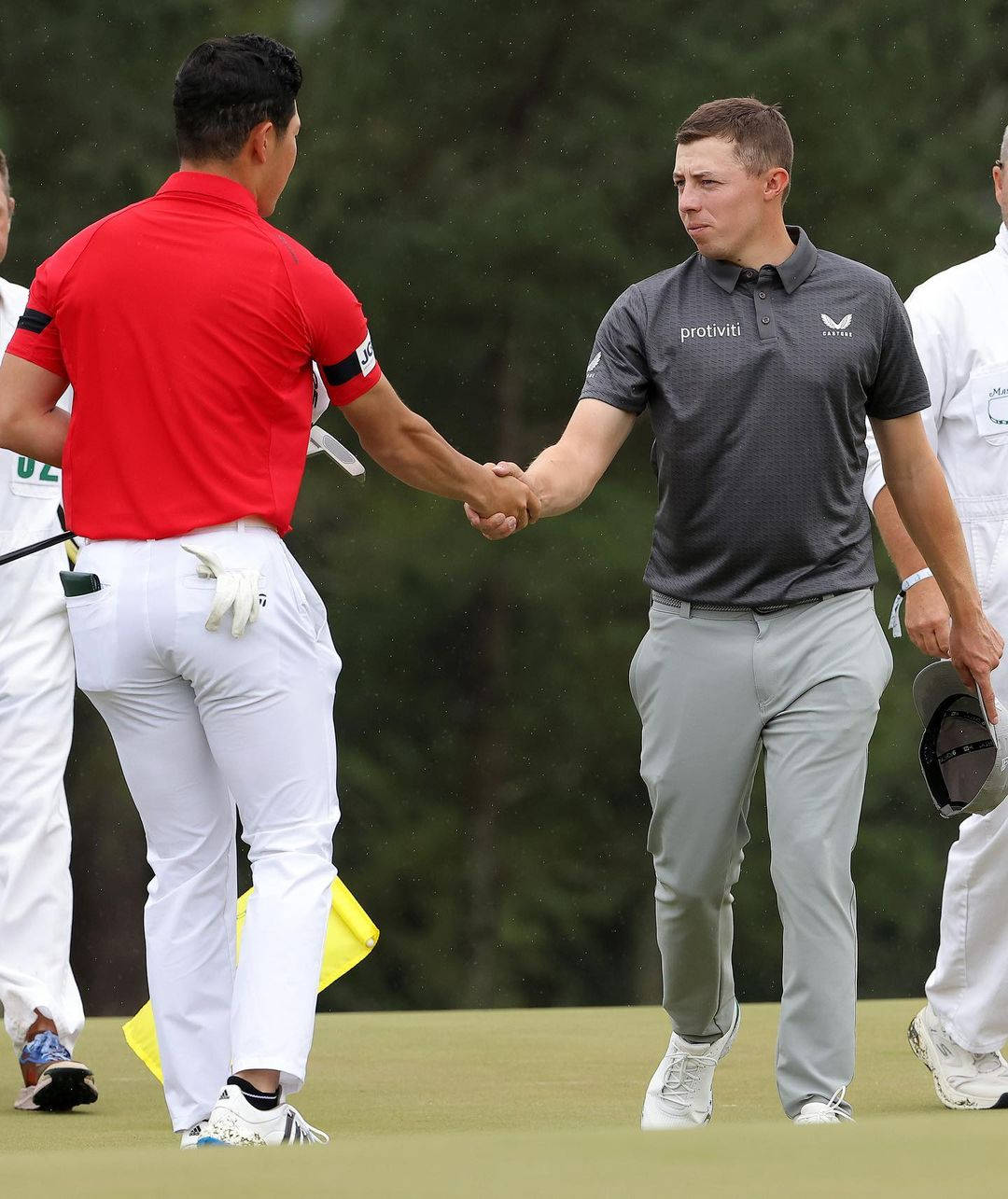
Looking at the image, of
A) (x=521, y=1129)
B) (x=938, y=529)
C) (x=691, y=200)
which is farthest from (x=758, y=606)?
(x=521, y=1129)

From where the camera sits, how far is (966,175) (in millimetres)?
15156

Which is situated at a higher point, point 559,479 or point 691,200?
point 691,200

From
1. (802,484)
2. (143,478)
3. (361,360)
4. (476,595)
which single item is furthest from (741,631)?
(476,595)

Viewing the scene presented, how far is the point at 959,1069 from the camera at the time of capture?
16.8 ft

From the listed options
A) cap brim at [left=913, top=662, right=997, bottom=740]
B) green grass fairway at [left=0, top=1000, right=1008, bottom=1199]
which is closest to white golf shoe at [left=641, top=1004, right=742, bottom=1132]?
green grass fairway at [left=0, top=1000, right=1008, bottom=1199]

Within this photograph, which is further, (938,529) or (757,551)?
(938,529)

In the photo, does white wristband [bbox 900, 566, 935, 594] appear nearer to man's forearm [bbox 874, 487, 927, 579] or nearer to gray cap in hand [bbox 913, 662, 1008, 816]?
man's forearm [bbox 874, 487, 927, 579]

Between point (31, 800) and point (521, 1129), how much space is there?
1344 millimetres

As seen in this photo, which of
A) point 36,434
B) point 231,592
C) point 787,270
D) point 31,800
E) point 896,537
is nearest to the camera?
point 231,592

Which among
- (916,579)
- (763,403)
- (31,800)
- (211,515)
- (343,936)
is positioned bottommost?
(343,936)

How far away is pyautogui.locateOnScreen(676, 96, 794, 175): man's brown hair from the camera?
4.59 m

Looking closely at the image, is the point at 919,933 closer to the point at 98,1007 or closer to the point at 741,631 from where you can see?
the point at 98,1007

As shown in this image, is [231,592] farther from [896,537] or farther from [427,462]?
[896,537]

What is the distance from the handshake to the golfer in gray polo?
0.02 metres
